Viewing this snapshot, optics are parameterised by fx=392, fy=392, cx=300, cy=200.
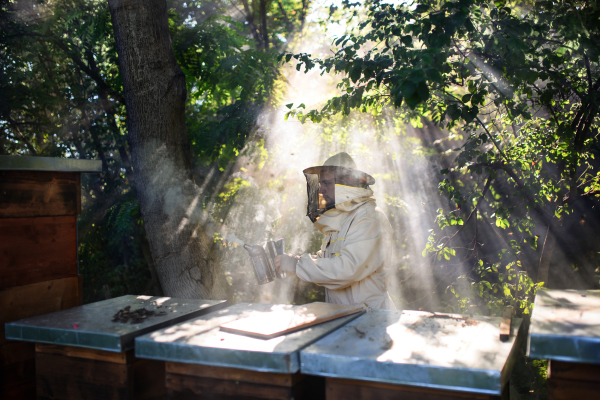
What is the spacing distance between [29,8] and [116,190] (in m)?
2.91

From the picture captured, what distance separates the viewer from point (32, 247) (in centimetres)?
209

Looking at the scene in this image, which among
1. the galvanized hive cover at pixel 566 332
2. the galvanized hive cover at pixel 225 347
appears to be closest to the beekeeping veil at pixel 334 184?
the galvanized hive cover at pixel 225 347

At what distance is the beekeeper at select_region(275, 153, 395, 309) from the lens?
2383mm

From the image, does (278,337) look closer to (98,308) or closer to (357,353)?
(357,353)

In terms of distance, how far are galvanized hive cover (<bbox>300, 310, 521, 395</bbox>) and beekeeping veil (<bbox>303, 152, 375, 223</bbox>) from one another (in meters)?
1.11

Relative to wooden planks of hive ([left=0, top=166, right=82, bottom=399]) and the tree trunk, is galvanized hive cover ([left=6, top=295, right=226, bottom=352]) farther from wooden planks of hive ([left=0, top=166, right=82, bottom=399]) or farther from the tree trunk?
the tree trunk

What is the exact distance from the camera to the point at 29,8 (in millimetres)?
Result: 5680

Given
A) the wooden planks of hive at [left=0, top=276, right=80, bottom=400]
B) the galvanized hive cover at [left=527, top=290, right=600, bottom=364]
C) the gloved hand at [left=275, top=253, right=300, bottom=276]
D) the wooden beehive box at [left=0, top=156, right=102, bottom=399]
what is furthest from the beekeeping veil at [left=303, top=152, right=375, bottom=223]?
the wooden planks of hive at [left=0, top=276, right=80, bottom=400]

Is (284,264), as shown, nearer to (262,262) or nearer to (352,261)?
(262,262)

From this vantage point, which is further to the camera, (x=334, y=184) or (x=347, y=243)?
(x=334, y=184)

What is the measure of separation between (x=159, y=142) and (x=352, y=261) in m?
1.73

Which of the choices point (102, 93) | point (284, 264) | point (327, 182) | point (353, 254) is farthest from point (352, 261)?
point (102, 93)

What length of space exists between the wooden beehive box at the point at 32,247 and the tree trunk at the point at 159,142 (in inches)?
26.4

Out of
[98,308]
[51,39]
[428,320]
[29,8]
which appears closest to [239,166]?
[51,39]
